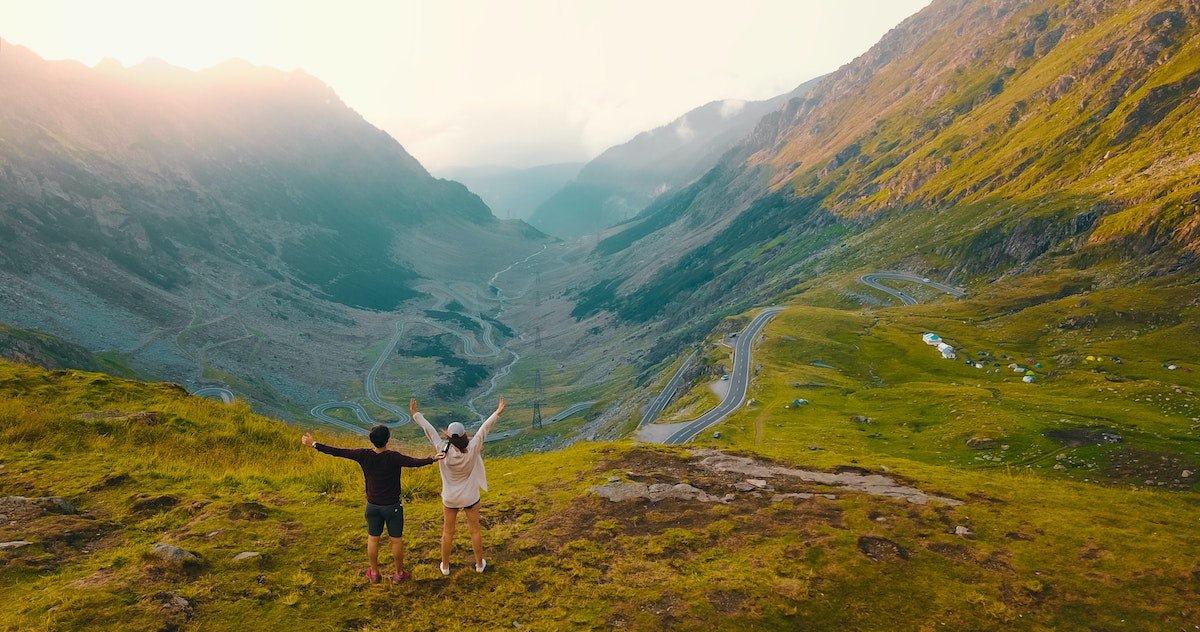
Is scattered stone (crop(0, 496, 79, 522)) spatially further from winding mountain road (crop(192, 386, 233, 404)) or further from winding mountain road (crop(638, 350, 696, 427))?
winding mountain road (crop(192, 386, 233, 404))

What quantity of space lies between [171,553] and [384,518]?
4.91 metres

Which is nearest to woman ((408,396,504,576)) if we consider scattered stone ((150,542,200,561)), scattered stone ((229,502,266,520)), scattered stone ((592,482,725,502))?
scattered stone ((150,542,200,561))

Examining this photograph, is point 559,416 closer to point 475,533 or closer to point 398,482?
point 475,533

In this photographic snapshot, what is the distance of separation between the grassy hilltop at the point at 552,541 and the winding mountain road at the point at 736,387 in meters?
50.9

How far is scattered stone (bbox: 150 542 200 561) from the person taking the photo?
12.6m

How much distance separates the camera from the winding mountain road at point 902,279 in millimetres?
154625

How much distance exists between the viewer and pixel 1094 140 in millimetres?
175000

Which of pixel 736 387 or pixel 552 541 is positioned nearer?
pixel 552 541

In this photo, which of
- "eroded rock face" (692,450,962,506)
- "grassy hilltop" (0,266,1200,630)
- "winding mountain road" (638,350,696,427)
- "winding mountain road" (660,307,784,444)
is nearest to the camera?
"grassy hilltop" (0,266,1200,630)

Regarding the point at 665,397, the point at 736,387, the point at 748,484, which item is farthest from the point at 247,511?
the point at 665,397

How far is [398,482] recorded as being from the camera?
1291cm

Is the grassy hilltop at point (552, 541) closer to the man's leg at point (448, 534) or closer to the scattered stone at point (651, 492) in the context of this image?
the scattered stone at point (651, 492)

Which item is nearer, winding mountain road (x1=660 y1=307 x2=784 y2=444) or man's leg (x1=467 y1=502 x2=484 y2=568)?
man's leg (x1=467 y1=502 x2=484 y2=568)

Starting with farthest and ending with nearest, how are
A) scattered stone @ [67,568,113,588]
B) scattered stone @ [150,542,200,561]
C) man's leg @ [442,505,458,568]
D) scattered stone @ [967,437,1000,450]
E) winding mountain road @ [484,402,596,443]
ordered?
winding mountain road @ [484,402,596,443]
scattered stone @ [967,437,1000,450]
man's leg @ [442,505,458,568]
scattered stone @ [150,542,200,561]
scattered stone @ [67,568,113,588]
